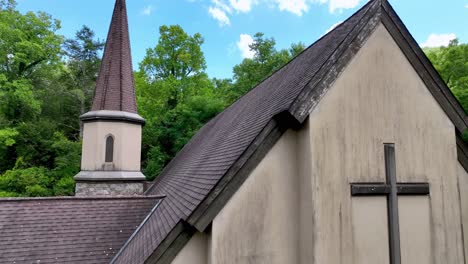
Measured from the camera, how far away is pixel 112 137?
12086mm

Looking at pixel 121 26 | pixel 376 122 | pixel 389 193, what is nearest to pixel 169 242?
pixel 389 193

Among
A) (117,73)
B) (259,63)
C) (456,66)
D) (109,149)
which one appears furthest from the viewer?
(259,63)

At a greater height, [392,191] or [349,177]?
[349,177]

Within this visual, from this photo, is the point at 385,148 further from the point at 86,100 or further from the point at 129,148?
the point at 86,100

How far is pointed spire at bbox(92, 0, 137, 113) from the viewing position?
12.4 metres

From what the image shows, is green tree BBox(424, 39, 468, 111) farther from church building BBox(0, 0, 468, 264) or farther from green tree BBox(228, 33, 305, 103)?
church building BBox(0, 0, 468, 264)

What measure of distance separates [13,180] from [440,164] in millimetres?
23903

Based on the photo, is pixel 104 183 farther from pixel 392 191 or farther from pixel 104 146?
pixel 392 191

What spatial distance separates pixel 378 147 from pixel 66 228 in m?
6.68

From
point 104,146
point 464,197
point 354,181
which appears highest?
point 104,146

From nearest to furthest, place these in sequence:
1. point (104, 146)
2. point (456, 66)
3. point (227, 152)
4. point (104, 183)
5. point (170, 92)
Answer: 1. point (227, 152)
2. point (104, 183)
3. point (104, 146)
4. point (456, 66)
5. point (170, 92)

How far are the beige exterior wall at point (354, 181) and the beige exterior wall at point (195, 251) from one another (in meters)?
0.39

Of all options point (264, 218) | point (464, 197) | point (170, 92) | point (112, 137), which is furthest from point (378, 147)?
point (170, 92)

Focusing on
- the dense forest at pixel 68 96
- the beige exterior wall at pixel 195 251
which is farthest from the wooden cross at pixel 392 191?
the dense forest at pixel 68 96
